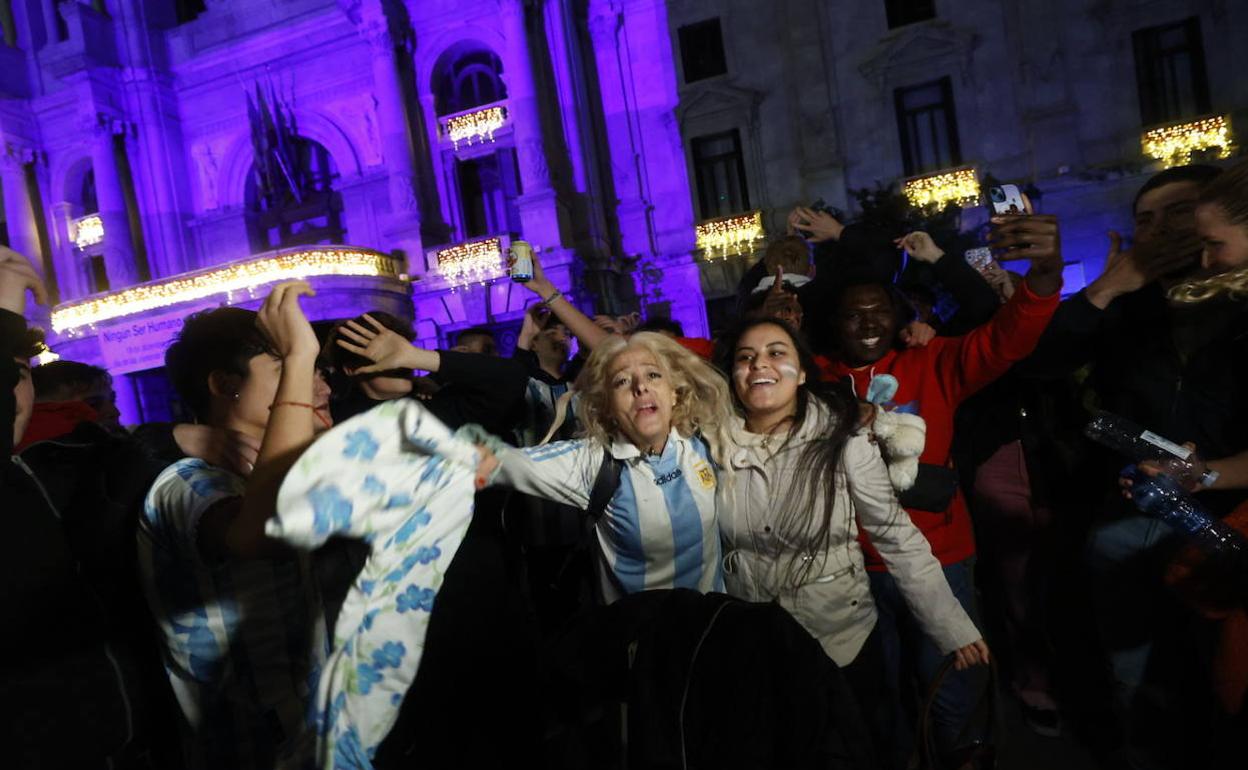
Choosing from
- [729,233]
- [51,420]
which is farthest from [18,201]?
[51,420]

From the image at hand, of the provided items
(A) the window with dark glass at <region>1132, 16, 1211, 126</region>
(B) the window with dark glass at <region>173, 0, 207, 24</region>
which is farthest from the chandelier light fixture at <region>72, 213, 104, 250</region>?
(A) the window with dark glass at <region>1132, 16, 1211, 126</region>

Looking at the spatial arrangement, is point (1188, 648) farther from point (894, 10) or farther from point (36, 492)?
point (894, 10)

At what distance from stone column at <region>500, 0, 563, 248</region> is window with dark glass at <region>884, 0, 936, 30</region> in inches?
330

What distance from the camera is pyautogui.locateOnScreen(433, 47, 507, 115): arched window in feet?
57.8

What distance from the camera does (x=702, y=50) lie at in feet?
52.8

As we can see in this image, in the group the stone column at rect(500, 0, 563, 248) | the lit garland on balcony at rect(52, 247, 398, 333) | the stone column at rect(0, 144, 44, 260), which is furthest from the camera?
the stone column at rect(0, 144, 44, 260)

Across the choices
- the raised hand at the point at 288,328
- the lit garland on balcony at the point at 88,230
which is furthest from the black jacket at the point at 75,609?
the lit garland on balcony at the point at 88,230

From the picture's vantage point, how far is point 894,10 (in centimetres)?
1507

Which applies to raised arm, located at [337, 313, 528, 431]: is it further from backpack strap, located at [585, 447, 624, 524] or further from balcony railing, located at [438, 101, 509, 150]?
balcony railing, located at [438, 101, 509, 150]

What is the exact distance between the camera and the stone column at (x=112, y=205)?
18109 millimetres

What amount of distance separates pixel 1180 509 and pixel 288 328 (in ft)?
9.09

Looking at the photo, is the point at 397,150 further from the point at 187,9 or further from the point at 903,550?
the point at 903,550

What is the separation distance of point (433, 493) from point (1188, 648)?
10.00 feet

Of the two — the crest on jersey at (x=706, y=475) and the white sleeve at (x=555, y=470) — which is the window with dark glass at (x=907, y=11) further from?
the white sleeve at (x=555, y=470)
